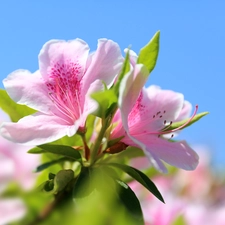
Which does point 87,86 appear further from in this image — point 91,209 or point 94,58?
point 91,209

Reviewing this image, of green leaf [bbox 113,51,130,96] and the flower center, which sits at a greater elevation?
green leaf [bbox 113,51,130,96]

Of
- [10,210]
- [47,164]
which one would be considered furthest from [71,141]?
[10,210]

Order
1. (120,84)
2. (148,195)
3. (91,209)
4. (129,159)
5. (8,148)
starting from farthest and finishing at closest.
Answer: (148,195), (129,159), (8,148), (120,84), (91,209)

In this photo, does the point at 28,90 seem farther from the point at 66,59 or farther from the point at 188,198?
the point at 188,198

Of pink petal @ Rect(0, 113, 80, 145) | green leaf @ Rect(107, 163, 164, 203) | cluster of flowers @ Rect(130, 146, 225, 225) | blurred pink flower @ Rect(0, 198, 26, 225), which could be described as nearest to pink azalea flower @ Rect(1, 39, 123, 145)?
pink petal @ Rect(0, 113, 80, 145)

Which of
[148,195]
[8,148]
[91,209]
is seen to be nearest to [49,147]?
[8,148]

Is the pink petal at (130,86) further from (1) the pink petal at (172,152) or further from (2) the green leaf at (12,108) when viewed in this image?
(2) the green leaf at (12,108)

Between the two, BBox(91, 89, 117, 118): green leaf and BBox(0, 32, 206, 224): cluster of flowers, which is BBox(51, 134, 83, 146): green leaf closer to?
BBox(0, 32, 206, 224): cluster of flowers
